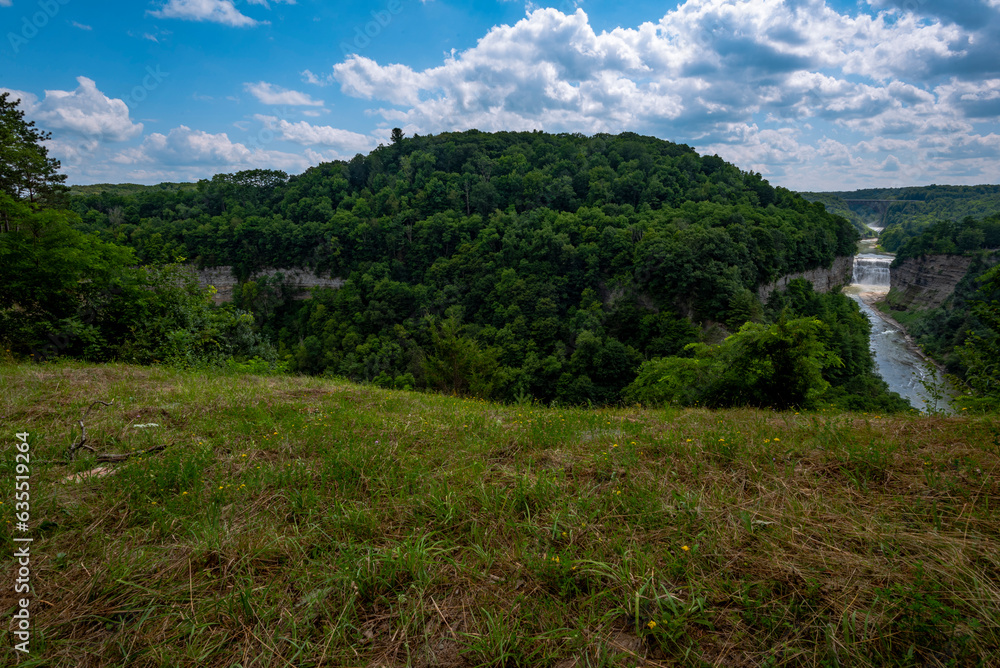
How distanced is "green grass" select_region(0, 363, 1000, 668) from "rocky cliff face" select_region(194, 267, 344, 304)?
2794 inches

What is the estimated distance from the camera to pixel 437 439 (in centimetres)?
472

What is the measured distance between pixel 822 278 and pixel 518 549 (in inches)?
2687

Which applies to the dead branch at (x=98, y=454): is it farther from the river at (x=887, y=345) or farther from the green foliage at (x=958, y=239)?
the green foliage at (x=958, y=239)

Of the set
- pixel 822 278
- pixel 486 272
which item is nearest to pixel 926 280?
pixel 822 278

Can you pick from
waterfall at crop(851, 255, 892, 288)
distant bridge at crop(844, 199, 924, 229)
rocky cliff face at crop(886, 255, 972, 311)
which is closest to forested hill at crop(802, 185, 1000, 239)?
distant bridge at crop(844, 199, 924, 229)

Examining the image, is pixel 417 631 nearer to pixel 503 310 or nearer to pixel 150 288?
pixel 150 288

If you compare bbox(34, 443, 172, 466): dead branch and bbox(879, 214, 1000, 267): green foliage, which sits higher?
bbox(879, 214, 1000, 267): green foliage

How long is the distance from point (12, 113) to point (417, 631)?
96.2ft

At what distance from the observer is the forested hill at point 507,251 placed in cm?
3888

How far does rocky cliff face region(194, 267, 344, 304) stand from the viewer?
A: 70.1 meters

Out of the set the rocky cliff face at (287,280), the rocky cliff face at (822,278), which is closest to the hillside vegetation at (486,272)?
the rocky cliff face at (822,278)

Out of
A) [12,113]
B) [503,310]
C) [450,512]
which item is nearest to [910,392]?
[503,310]

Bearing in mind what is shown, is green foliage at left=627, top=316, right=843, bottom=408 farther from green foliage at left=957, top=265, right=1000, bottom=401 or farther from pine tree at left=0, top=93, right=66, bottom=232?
pine tree at left=0, top=93, right=66, bottom=232

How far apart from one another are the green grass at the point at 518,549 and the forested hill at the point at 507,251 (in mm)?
13707
